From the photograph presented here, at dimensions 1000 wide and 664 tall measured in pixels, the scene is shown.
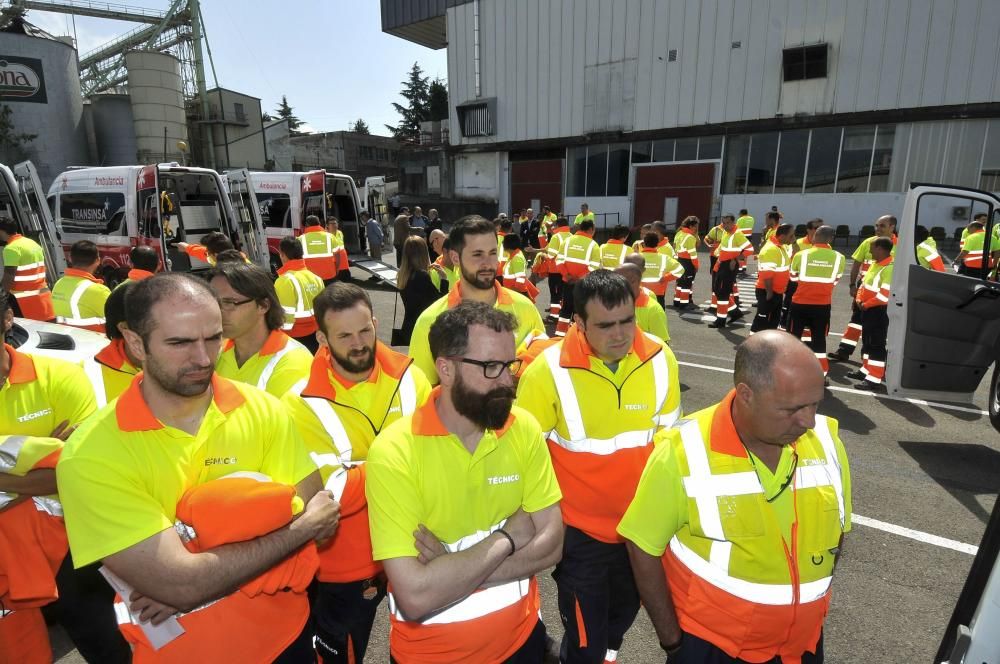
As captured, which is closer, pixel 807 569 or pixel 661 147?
pixel 807 569

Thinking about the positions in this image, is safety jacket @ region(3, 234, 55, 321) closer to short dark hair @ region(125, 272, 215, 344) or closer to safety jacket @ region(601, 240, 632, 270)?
short dark hair @ region(125, 272, 215, 344)

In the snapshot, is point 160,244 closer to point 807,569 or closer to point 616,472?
point 616,472

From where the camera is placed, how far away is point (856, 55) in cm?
2111

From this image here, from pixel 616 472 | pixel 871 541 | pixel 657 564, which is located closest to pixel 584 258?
pixel 871 541

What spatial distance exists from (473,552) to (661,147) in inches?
1073

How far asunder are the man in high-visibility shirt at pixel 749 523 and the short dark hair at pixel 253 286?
6.90 ft

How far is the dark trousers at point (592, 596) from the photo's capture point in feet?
8.22

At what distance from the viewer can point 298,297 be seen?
5.82m

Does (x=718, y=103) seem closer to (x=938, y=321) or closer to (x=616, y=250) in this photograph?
(x=616, y=250)

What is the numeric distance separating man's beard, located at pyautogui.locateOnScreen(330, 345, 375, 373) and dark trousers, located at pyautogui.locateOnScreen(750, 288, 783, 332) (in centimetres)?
815

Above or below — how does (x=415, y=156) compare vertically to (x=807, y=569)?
above

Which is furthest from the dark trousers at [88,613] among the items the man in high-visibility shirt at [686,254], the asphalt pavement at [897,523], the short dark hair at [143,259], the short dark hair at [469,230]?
the man in high-visibility shirt at [686,254]

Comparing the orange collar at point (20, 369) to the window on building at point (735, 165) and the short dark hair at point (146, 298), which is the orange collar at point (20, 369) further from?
the window on building at point (735, 165)

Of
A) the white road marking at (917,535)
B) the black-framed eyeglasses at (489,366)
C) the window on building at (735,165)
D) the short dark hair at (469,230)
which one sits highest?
the window on building at (735,165)
